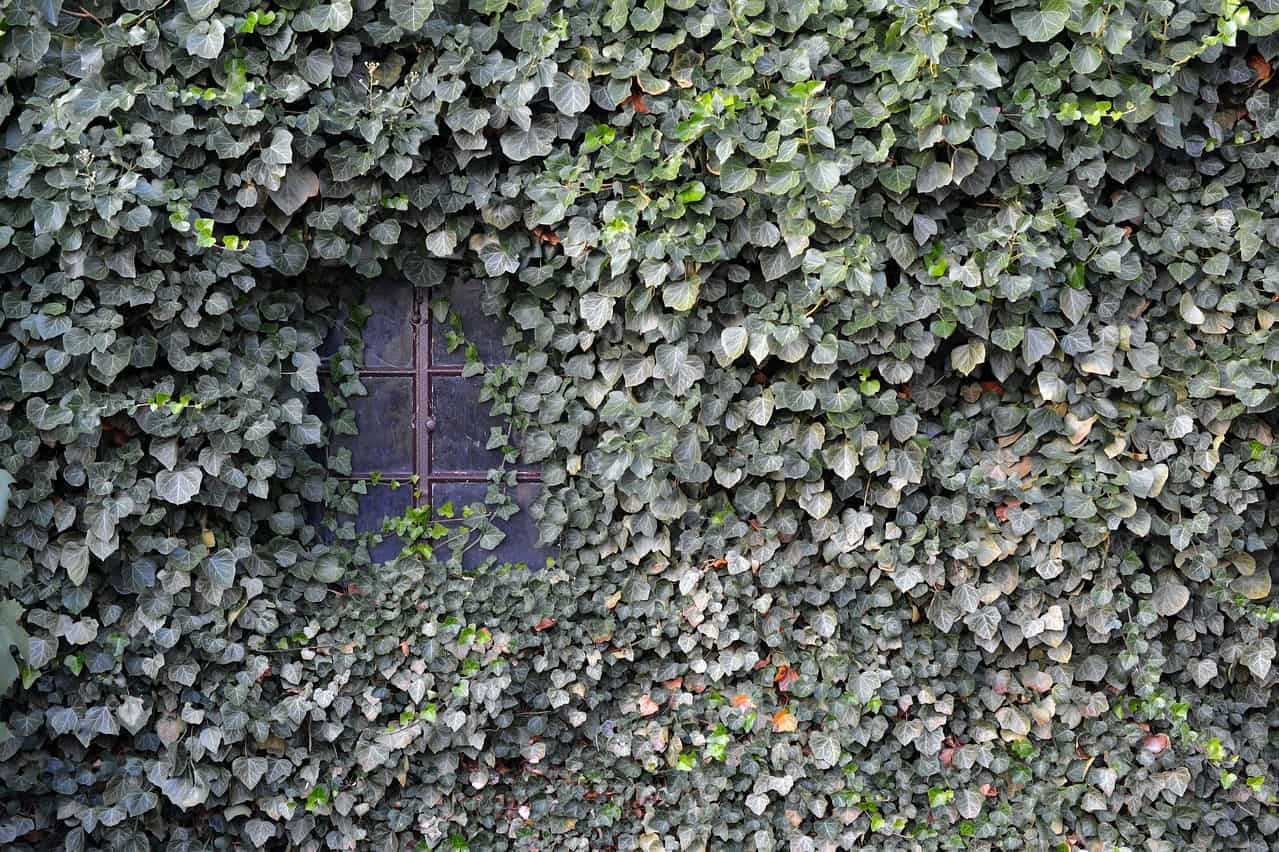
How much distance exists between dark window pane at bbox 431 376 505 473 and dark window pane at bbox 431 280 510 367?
7 centimetres

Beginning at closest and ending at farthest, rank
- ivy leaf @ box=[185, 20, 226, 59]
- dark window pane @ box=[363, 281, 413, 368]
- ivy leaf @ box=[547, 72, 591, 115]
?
ivy leaf @ box=[185, 20, 226, 59], ivy leaf @ box=[547, 72, 591, 115], dark window pane @ box=[363, 281, 413, 368]

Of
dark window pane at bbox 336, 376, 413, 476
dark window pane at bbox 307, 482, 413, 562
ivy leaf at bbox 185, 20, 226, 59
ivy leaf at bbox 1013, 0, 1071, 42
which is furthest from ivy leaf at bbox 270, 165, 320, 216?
ivy leaf at bbox 1013, 0, 1071, 42

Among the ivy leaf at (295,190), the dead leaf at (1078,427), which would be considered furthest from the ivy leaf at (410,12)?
the dead leaf at (1078,427)

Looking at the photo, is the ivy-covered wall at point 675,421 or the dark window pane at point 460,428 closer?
the ivy-covered wall at point 675,421

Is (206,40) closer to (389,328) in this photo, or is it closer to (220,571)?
(389,328)

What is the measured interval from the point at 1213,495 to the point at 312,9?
2.76m

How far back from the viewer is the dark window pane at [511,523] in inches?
119

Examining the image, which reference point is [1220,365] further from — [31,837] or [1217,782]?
[31,837]

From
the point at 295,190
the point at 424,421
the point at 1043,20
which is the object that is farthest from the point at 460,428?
the point at 1043,20

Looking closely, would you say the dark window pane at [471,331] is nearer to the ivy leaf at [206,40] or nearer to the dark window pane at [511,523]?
the dark window pane at [511,523]

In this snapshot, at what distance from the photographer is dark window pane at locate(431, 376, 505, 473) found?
3.01 metres

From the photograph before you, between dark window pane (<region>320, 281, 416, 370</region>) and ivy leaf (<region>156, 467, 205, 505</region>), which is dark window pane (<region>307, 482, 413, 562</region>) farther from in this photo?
ivy leaf (<region>156, 467, 205, 505</region>)

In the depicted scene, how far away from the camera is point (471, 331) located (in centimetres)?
301

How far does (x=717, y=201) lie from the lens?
8.79 feet
